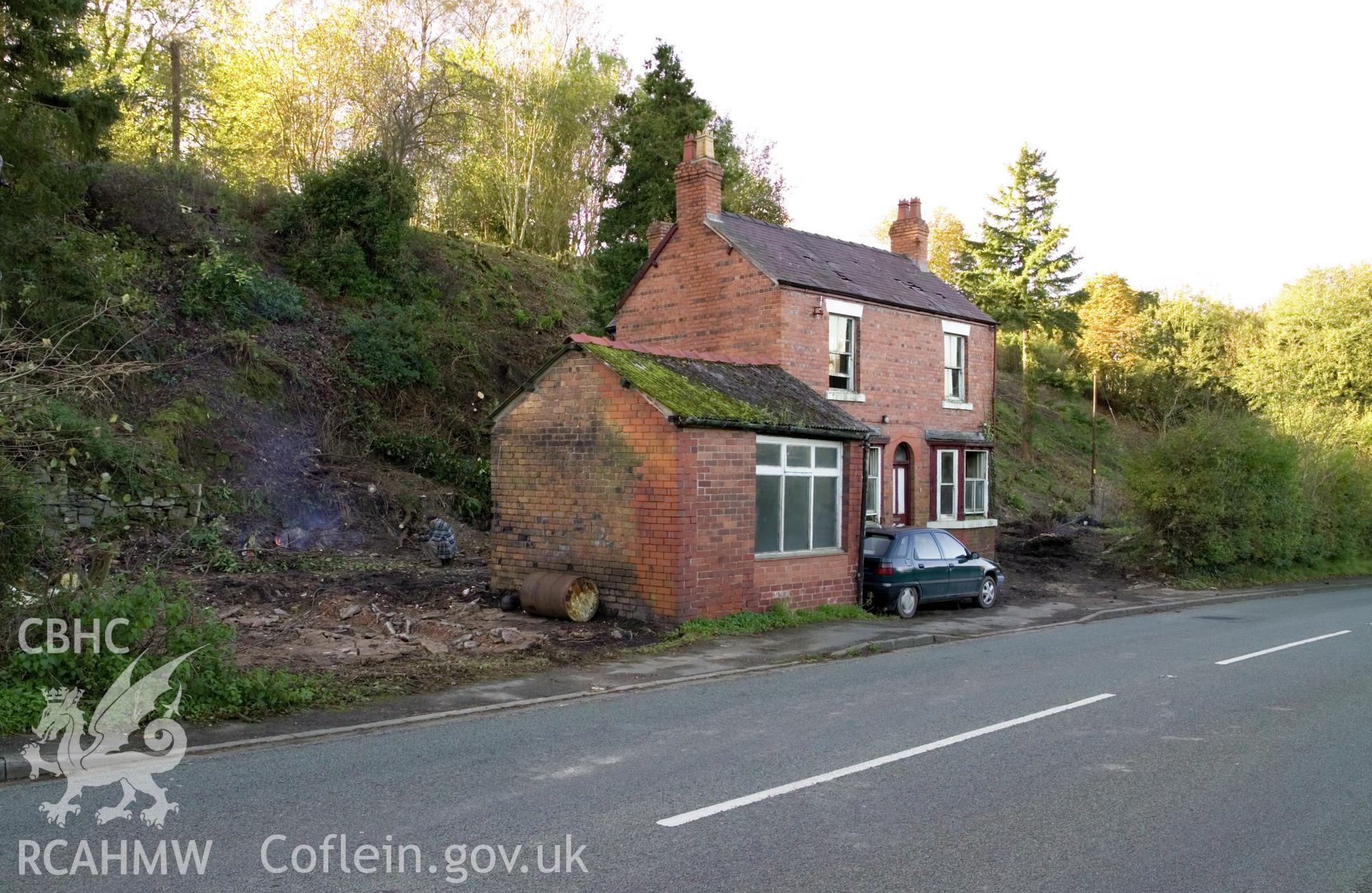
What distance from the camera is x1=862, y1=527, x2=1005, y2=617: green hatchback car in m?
16.6

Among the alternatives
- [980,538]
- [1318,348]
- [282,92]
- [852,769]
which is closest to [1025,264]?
[1318,348]

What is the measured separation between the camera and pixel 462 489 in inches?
919

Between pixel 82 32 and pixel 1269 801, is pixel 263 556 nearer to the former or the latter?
pixel 1269 801

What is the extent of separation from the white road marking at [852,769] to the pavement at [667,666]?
349 centimetres

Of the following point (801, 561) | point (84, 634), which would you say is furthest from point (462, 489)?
point (84, 634)

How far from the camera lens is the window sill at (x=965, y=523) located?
24156mm

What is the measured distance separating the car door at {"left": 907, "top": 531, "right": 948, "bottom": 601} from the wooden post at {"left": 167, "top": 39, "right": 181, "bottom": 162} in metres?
24.1

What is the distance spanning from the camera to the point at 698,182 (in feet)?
71.1

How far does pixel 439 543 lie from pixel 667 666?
928cm

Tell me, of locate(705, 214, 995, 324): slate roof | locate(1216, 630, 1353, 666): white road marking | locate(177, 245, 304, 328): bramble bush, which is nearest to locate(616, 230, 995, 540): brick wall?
locate(705, 214, 995, 324): slate roof

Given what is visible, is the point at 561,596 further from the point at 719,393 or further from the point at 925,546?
the point at 925,546

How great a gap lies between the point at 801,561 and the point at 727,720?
7.06 metres

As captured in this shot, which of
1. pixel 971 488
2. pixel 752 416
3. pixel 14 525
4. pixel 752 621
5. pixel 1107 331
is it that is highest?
pixel 1107 331

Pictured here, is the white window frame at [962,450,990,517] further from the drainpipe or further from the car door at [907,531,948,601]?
the drainpipe
